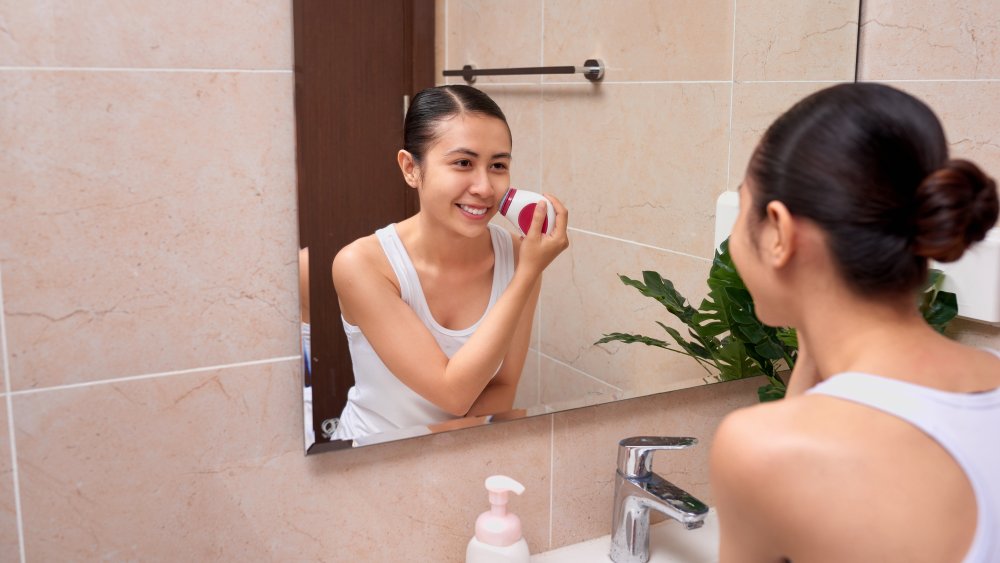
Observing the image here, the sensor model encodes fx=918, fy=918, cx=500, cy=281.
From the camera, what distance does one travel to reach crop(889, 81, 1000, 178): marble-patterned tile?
1.23 metres

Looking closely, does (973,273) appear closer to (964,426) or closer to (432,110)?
(964,426)

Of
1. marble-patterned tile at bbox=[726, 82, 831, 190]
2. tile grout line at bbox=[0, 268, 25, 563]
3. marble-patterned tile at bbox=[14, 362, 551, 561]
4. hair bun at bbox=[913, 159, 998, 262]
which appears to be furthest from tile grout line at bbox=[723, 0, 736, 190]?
tile grout line at bbox=[0, 268, 25, 563]

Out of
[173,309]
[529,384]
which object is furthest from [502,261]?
[173,309]

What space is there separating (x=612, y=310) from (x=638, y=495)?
23 cm

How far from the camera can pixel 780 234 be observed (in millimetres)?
714

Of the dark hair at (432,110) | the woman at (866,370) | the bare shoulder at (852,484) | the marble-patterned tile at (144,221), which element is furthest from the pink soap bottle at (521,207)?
the bare shoulder at (852,484)

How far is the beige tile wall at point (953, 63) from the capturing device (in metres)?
1.23

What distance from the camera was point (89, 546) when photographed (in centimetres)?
92

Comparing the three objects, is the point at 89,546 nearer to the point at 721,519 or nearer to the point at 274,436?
the point at 274,436

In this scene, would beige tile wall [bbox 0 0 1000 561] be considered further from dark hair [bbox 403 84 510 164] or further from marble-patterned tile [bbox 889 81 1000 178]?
marble-patterned tile [bbox 889 81 1000 178]

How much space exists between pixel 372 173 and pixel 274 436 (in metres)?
0.30

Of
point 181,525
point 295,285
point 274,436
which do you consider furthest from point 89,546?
point 295,285

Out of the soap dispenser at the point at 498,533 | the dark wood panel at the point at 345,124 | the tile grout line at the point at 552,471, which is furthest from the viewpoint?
the tile grout line at the point at 552,471

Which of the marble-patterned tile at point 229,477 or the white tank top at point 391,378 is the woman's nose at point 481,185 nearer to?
the white tank top at point 391,378
